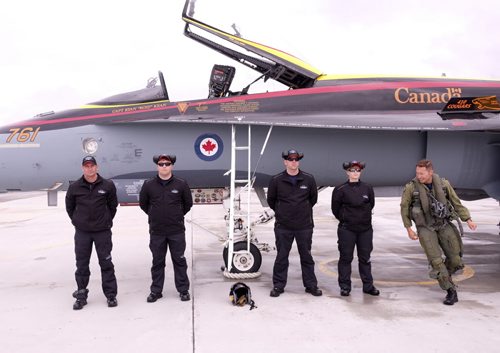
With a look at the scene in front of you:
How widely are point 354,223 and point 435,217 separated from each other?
94 centimetres

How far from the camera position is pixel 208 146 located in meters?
6.37

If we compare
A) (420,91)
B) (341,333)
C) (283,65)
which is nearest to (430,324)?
(341,333)

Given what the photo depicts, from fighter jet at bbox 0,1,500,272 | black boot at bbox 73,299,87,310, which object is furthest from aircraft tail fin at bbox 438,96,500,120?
black boot at bbox 73,299,87,310

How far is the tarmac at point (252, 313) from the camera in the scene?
3.87m

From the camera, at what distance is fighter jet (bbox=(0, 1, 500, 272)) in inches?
239

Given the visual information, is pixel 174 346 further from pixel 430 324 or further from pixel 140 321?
pixel 430 324

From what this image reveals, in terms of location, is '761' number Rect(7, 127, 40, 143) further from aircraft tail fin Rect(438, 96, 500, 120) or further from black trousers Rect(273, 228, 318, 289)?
aircraft tail fin Rect(438, 96, 500, 120)

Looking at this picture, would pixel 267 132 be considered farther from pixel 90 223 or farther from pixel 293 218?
pixel 90 223

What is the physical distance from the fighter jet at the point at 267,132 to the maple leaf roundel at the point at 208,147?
15 mm

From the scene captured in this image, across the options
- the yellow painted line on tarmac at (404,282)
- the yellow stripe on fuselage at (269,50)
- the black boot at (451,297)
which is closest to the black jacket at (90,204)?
the yellow stripe on fuselage at (269,50)

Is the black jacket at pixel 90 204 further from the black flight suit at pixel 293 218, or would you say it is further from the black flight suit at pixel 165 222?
the black flight suit at pixel 293 218

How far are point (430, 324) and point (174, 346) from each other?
259cm

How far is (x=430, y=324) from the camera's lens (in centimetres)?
429

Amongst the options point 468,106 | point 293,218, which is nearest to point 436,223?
point 293,218
